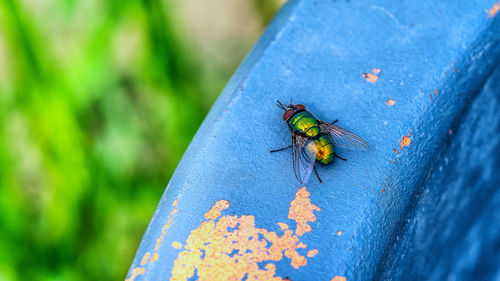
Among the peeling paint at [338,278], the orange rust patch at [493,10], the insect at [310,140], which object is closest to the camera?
the peeling paint at [338,278]

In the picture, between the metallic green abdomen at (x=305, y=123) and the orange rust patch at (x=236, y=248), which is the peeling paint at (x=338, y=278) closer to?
the orange rust patch at (x=236, y=248)

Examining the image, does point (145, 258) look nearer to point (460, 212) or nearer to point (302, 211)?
point (302, 211)

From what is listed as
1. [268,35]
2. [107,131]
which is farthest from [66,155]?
[268,35]

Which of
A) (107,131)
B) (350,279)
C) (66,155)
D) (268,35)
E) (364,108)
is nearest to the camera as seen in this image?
(350,279)

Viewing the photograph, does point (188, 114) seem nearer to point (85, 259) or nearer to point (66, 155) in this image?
point (66, 155)

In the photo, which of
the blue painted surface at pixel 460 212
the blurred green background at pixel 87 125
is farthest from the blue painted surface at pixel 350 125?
the blurred green background at pixel 87 125

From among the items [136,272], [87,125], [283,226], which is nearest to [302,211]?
[283,226]
